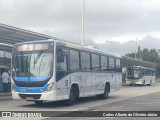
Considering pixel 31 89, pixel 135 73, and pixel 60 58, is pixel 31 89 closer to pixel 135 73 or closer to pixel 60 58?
pixel 60 58

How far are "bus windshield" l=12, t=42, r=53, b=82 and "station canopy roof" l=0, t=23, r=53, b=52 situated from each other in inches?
152

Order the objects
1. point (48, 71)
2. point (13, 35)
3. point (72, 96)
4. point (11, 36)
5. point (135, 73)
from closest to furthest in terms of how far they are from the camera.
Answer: point (48, 71) → point (72, 96) → point (13, 35) → point (11, 36) → point (135, 73)

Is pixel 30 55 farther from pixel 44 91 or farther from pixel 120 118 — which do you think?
pixel 120 118

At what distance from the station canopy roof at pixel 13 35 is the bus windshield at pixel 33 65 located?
152 inches

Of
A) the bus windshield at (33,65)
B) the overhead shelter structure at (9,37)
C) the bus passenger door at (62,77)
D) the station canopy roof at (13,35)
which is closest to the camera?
the bus windshield at (33,65)

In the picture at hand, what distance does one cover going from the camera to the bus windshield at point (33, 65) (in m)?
16.8

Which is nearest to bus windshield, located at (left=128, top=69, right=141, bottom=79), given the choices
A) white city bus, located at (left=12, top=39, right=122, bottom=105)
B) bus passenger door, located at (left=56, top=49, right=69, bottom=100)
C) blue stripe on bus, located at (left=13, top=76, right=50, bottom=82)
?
white city bus, located at (left=12, top=39, right=122, bottom=105)

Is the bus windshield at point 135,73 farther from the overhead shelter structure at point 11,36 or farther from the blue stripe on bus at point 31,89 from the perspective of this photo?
the blue stripe on bus at point 31,89

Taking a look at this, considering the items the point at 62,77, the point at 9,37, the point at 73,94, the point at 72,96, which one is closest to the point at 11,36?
the point at 9,37

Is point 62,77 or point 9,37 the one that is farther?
point 9,37

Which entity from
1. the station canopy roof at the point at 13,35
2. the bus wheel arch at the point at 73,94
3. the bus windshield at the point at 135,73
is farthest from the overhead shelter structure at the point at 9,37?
the bus windshield at the point at 135,73

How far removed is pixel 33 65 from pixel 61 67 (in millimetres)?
1264

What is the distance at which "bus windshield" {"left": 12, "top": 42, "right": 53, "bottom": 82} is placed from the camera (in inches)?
661

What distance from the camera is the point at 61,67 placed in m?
17.3
